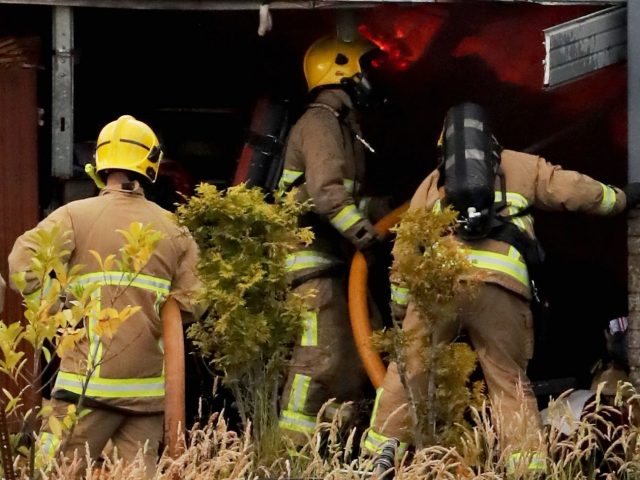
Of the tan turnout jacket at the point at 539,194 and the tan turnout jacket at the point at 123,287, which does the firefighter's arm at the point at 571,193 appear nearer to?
the tan turnout jacket at the point at 539,194

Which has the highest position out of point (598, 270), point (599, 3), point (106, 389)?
point (599, 3)

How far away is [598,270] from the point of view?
937 cm

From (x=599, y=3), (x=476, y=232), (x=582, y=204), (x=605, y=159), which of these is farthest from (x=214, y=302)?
(x=605, y=159)

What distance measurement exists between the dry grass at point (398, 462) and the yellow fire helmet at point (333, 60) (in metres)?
2.51

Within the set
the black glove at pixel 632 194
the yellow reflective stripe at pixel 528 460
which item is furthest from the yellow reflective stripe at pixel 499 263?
the yellow reflective stripe at pixel 528 460

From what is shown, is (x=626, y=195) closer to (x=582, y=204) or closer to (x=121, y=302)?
(x=582, y=204)

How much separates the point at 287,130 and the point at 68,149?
1380mm

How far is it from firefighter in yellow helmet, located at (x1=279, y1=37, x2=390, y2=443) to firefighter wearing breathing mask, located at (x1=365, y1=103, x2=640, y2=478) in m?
0.84

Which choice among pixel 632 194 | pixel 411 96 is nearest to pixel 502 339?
pixel 632 194

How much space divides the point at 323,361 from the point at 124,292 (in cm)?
207

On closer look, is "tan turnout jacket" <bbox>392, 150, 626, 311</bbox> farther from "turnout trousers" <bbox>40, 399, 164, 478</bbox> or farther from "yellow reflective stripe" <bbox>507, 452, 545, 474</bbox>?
"turnout trousers" <bbox>40, 399, 164, 478</bbox>

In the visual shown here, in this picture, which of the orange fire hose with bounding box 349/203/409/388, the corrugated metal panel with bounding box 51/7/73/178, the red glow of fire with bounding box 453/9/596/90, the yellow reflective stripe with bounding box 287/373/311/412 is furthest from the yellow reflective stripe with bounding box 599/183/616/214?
the corrugated metal panel with bounding box 51/7/73/178

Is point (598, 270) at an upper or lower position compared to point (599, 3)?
lower

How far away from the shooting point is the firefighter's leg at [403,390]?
6938 mm
